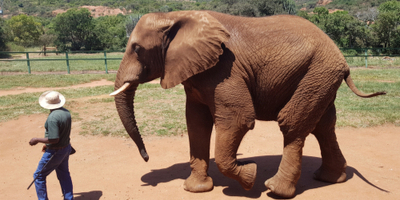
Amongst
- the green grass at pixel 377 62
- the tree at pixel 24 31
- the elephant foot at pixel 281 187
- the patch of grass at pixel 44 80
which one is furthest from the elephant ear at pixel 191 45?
the tree at pixel 24 31

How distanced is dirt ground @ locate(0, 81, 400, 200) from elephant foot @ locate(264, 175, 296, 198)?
188mm

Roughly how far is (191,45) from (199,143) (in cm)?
155

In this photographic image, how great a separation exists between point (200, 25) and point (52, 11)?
4534 inches

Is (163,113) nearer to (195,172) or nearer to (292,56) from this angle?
(195,172)

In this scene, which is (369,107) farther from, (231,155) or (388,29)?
(388,29)

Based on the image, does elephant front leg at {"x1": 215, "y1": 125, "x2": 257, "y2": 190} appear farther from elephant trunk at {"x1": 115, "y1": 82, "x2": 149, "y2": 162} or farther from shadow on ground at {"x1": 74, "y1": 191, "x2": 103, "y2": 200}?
shadow on ground at {"x1": 74, "y1": 191, "x2": 103, "y2": 200}

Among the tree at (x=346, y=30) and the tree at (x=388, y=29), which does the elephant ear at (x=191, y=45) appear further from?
the tree at (x=346, y=30)

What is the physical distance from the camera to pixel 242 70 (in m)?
4.39

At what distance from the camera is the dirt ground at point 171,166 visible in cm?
508

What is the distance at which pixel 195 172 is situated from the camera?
518 centimetres

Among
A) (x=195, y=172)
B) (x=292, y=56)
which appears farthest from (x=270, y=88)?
(x=195, y=172)

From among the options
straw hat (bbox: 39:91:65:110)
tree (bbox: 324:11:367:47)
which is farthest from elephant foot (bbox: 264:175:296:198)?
tree (bbox: 324:11:367:47)

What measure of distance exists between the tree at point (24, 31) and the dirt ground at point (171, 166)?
43739 millimetres

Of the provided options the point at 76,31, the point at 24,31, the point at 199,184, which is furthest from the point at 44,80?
the point at 24,31
